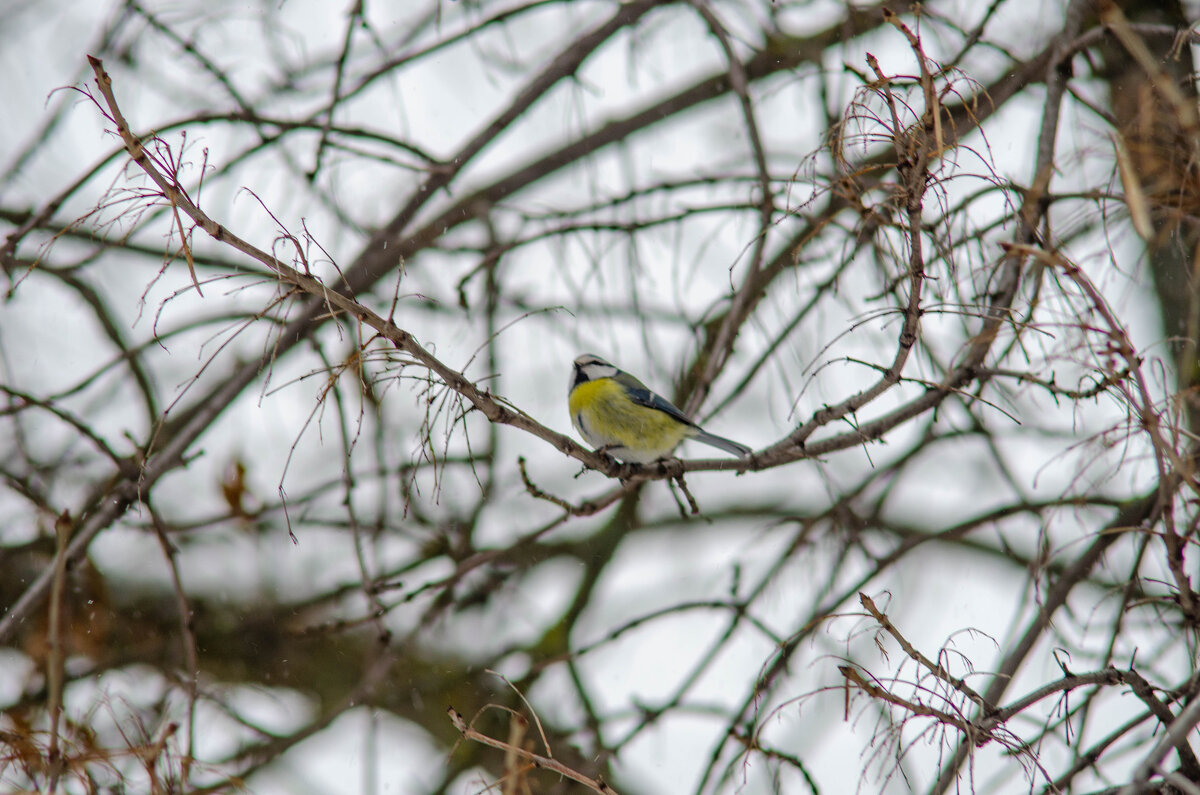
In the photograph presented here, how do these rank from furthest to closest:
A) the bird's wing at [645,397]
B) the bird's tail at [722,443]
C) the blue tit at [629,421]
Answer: the blue tit at [629,421], the bird's wing at [645,397], the bird's tail at [722,443]

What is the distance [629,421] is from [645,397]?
0.13 meters

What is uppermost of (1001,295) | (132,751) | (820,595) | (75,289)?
(75,289)

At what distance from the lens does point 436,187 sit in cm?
347

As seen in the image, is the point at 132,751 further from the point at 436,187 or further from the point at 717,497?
the point at 717,497

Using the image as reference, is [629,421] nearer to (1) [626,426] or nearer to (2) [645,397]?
(1) [626,426]

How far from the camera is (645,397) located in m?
3.99

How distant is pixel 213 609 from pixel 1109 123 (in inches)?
171

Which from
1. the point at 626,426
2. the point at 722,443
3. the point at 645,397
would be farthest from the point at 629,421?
the point at 722,443

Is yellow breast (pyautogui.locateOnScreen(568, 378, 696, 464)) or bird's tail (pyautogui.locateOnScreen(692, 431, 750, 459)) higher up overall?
yellow breast (pyautogui.locateOnScreen(568, 378, 696, 464))

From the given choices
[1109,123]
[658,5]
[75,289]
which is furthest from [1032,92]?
[75,289]

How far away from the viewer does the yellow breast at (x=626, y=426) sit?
154 inches

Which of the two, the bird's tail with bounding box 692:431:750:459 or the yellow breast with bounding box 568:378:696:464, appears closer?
the bird's tail with bounding box 692:431:750:459

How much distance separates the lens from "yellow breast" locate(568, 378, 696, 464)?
154 inches

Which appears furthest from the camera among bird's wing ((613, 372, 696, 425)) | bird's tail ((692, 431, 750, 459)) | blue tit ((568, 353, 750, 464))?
blue tit ((568, 353, 750, 464))
